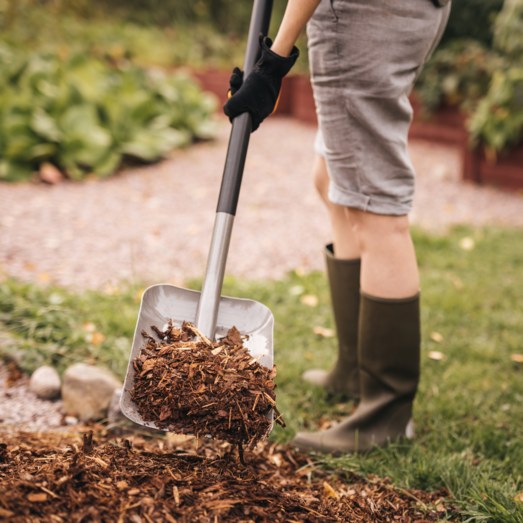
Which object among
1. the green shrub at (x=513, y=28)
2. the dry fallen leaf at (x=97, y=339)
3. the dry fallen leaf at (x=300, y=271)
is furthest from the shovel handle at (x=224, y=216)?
the green shrub at (x=513, y=28)

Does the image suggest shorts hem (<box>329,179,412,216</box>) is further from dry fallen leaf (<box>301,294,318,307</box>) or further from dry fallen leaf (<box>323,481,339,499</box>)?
dry fallen leaf (<box>301,294,318,307</box>)

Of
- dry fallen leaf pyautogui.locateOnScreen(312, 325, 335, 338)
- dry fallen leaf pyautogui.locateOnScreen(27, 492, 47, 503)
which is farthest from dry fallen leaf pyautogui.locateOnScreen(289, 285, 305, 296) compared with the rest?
dry fallen leaf pyautogui.locateOnScreen(27, 492, 47, 503)

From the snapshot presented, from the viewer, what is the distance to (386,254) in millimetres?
1431

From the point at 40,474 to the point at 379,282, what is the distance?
999 millimetres

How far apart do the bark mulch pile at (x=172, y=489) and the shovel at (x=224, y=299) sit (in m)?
0.27

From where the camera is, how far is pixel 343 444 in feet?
4.99

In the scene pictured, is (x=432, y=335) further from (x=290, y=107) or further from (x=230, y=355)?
(x=290, y=107)

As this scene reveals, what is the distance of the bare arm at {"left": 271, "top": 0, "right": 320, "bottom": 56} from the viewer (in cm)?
119

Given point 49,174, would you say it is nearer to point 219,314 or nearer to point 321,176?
point 321,176

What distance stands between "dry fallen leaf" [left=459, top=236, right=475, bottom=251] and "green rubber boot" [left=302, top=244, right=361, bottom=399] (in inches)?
71.2

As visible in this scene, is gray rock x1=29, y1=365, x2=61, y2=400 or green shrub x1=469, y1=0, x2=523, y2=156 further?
green shrub x1=469, y1=0, x2=523, y2=156

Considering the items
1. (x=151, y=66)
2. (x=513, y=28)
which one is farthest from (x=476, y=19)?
(x=151, y=66)

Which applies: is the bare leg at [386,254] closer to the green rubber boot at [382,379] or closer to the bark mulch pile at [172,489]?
the green rubber boot at [382,379]

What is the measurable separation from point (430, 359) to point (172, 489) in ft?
4.68
